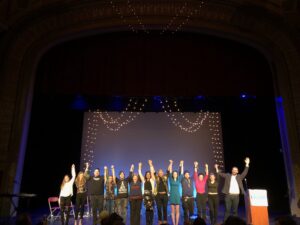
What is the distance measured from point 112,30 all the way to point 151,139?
12.1ft

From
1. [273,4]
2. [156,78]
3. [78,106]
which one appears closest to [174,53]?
[156,78]

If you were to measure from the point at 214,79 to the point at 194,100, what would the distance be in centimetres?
155

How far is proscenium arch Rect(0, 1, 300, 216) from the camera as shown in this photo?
8211mm

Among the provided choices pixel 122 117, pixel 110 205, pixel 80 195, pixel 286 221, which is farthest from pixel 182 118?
pixel 286 221

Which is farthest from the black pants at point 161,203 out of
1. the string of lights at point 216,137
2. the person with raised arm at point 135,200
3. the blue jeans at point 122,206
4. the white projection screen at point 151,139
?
the string of lights at point 216,137

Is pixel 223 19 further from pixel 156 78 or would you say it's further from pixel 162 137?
pixel 162 137

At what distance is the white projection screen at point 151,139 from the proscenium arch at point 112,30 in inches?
84.1

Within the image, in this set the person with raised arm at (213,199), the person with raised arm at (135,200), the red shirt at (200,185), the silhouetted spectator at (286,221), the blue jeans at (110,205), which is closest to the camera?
the silhouetted spectator at (286,221)

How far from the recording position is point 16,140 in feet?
25.7

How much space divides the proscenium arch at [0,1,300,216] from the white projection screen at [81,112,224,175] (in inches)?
84.1

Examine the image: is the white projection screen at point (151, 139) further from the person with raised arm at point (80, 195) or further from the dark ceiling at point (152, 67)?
the person with raised arm at point (80, 195)

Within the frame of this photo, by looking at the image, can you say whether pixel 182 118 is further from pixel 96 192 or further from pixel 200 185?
pixel 96 192

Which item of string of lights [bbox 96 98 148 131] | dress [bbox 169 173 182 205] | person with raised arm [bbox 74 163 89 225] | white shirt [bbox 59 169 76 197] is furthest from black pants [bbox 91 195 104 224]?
string of lights [bbox 96 98 148 131]

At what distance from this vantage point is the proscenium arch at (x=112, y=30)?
26.9 ft
